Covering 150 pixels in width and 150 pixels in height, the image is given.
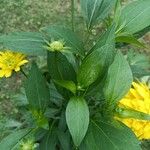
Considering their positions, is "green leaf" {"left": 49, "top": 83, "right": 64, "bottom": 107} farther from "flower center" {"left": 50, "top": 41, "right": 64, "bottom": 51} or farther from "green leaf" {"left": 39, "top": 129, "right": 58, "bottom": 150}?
"flower center" {"left": 50, "top": 41, "right": 64, "bottom": 51}

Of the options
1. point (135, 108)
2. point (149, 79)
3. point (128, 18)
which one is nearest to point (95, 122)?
point (135, 108)

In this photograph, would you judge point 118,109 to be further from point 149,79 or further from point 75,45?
point 149,79

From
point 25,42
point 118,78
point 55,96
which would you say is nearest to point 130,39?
point 118,78

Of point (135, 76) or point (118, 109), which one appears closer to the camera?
point (118, 109)

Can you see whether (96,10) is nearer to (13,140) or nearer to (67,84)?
(67,84)

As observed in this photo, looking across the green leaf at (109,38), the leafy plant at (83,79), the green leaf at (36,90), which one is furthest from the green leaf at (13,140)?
the green leaf at (109,38)

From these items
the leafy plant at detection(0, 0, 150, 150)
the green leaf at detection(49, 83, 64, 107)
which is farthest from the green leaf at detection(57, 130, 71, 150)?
the green leaf at detection(49, 83, 64, 107)
